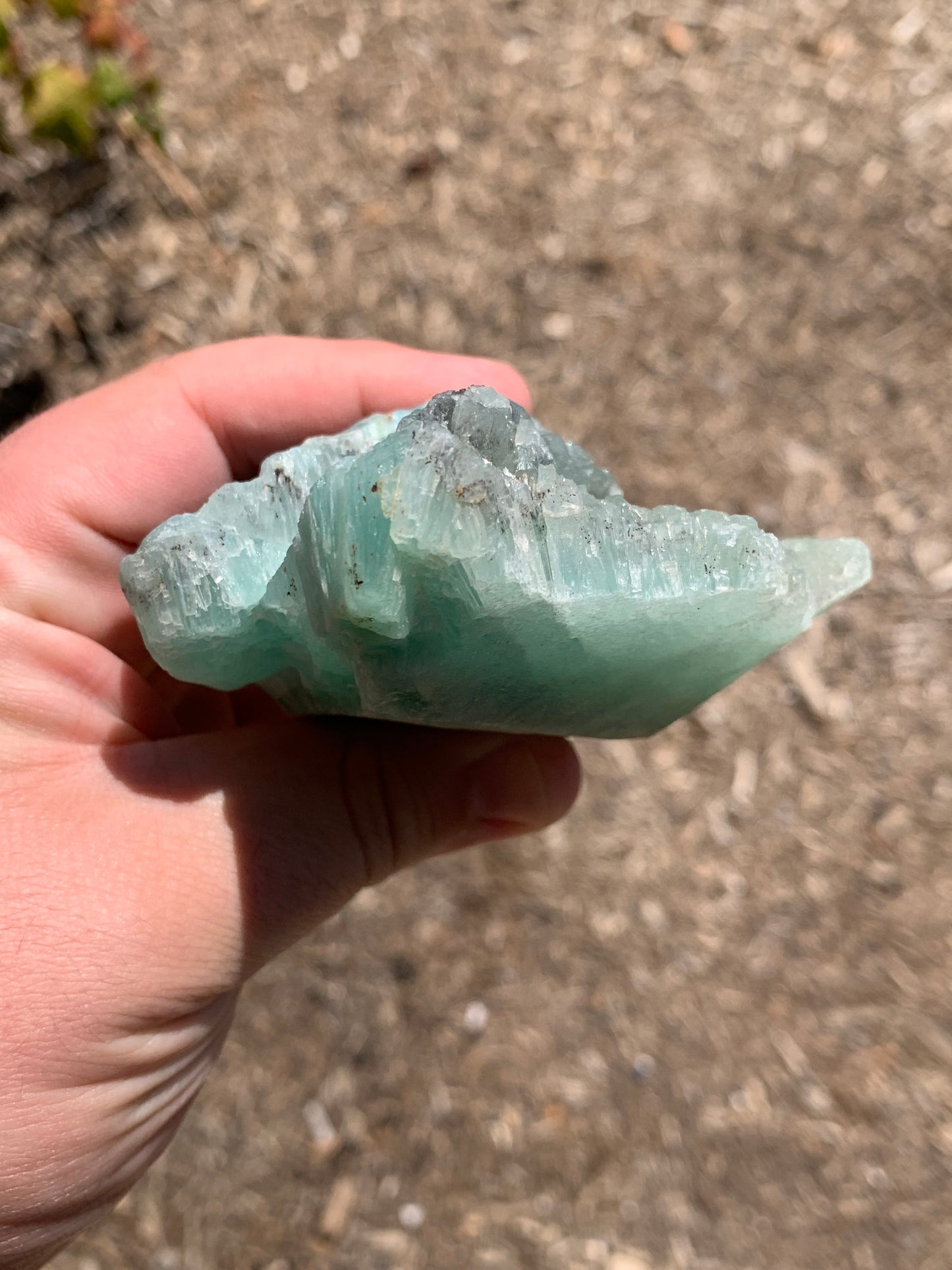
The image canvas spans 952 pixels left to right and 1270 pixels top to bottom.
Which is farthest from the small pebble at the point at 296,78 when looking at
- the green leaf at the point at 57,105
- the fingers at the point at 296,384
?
the fingers at the point at 296,384

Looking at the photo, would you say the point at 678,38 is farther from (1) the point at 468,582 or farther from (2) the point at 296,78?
(1) the point at 468,582

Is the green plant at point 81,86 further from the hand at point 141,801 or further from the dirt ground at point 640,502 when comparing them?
the hand at point 141,801

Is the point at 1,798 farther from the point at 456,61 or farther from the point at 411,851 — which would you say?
the point at 456,61

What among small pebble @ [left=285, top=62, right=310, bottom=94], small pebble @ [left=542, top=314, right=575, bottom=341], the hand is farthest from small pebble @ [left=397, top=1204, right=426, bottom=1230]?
small pebble @ [left=285, top=62, right=310, bottom=94]

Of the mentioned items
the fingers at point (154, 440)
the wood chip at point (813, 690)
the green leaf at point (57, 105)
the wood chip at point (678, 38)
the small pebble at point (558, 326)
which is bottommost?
the wood chip at point (813, 690)

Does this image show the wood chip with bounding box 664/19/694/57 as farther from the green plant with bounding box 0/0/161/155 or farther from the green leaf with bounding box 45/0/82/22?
the green leaf with bounding box 45/0/82/22

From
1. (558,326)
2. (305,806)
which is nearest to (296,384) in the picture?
(305,806)

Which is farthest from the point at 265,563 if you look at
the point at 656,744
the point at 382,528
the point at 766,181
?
the point at 766,181
